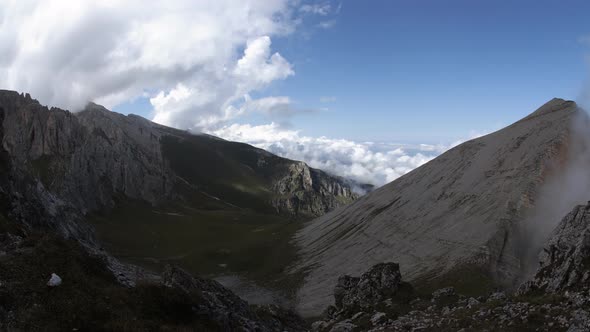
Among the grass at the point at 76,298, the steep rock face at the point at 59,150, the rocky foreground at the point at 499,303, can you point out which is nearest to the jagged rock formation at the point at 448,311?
the rocky foreground at the point at 499,303

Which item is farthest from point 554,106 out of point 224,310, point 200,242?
point 224,310

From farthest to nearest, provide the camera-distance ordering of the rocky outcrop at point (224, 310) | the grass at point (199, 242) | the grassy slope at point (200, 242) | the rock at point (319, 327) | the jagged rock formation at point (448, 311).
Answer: the grass at point (199, 242) → the grassy slope at point (200, 242) → the rock at point (319, 327) → the rocky outcrop at point (224, 310) → the jagged rock formation at point (448, 311)

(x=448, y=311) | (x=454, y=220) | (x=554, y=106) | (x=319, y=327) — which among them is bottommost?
(x=319, y=327)

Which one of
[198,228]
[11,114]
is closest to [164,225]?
[198,228]

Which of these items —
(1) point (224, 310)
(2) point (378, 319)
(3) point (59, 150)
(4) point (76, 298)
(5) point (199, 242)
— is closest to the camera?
(4) point (76, 298)

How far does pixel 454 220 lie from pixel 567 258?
46346 millimetres

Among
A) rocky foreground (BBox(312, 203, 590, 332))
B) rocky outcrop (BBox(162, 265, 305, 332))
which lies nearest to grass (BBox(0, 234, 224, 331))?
rocky outcrop (BBox(162, 265, 305, 332))

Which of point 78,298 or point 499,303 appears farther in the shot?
point 499,303

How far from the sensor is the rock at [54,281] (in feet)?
55.7

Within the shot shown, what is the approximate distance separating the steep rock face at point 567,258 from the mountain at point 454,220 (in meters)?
17.5

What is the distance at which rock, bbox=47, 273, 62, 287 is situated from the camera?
17.0m

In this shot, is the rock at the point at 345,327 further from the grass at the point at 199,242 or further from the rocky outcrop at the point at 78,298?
the grass at the point at 199,242

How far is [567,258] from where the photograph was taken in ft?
93.2

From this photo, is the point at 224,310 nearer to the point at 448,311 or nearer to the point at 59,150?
the point at 448,311
